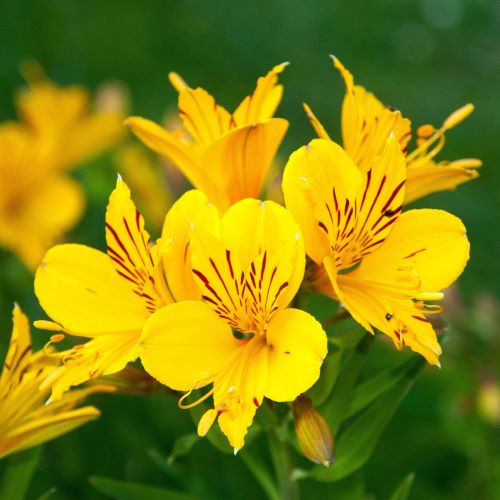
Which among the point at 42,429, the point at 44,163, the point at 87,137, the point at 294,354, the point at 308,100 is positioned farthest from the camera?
the point at 308,100

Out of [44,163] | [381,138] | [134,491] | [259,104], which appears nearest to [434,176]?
[381,138]

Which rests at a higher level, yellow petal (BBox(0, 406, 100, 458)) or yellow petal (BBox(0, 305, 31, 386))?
yellow petal (BBox(0, 305, 31, 386))

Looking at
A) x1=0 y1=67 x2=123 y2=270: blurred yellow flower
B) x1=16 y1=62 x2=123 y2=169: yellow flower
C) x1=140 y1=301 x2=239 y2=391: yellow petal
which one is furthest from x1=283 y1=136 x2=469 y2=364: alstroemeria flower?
x1=16 y1=62 x2=123 y2=169: yellow flower

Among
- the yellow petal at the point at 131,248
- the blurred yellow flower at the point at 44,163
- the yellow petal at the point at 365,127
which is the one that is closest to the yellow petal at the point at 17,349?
the yellow petal at the point at 131,248

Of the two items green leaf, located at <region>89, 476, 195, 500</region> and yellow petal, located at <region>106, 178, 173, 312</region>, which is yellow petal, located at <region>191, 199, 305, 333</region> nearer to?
yellow petal, located at <region>106, 178, 173, 312</region>

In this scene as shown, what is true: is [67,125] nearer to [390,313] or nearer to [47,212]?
[47,212]

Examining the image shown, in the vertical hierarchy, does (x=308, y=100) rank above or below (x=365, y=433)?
below

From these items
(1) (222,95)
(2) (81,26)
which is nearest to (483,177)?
(1) (222,95)

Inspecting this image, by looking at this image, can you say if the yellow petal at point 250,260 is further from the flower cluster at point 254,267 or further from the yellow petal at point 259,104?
the yellow petal at point 259,104
